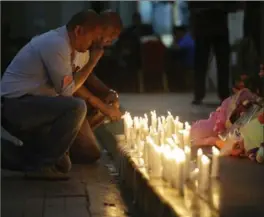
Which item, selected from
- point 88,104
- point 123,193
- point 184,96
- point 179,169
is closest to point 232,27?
point 184,96

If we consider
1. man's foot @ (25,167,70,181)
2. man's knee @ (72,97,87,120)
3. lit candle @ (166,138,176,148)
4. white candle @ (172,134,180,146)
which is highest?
man's knee @ (72,97,87,120)

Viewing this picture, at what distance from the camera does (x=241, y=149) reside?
6.02m

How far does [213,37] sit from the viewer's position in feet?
35.0

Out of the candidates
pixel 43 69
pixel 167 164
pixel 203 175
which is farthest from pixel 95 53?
pixel 203 175

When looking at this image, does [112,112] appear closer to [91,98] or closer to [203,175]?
[91,98]

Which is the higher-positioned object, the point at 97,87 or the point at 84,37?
the point at 84,37

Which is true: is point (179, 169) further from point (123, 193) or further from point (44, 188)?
point (44, 188)

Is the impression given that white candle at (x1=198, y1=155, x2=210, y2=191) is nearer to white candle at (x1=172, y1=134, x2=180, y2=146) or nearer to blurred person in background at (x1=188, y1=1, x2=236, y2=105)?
white candle at (x1=172, y1=134, x2=180, y2=146)

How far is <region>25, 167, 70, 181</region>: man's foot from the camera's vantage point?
6043 mm

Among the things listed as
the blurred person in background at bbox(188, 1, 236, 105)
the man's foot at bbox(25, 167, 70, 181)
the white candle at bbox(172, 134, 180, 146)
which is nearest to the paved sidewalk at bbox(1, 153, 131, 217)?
the man's foot at bbox(25, 167, 70, 181)

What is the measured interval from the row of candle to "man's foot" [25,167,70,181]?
2.09 feet

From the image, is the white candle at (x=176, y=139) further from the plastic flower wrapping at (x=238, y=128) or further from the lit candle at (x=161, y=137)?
the plastic flower wrapping at (x=238, y=128)

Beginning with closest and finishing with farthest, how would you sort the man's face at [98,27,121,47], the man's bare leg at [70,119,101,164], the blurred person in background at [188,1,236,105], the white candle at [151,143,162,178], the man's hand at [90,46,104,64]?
the white candle at [151,143,162,178] < the man's face at [98,27,121,47] < the man's hand at [90,46,104,64] < the man's bare leg at [70,119,101,164] < the blurred person in background at [188,1,236,105]

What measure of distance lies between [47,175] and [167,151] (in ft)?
4.65
